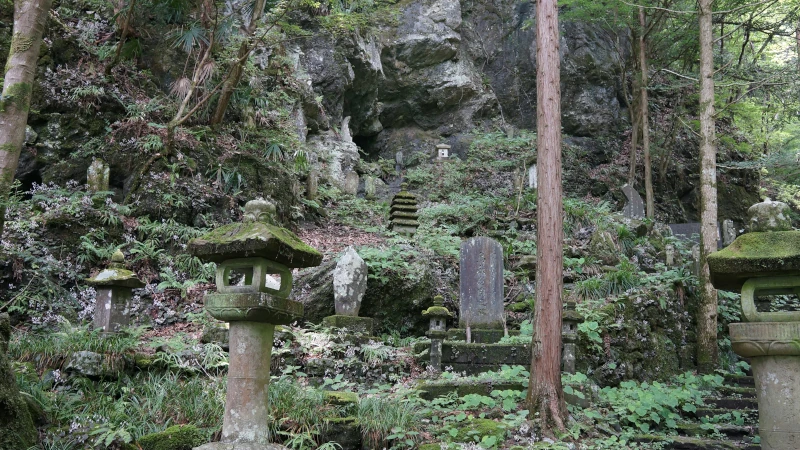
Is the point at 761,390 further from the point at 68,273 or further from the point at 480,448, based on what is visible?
the point at 68,273

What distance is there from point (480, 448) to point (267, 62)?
42.8 feet

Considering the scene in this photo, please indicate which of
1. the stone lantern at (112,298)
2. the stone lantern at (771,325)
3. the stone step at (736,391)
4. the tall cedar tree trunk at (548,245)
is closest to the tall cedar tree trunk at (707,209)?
the stone step at (736,391)

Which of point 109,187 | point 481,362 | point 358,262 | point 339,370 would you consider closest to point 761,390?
point 481,362

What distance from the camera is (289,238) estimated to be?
4.50 meters

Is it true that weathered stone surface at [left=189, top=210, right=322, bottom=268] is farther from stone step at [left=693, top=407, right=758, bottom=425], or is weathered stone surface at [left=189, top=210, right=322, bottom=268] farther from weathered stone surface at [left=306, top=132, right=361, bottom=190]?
weathered stone surface at [left=306, top=132, right=361, bottom=190]

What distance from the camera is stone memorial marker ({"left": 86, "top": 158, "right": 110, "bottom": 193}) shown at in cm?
977

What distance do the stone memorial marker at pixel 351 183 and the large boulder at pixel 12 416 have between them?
47.2 feet

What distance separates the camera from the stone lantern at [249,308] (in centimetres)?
419

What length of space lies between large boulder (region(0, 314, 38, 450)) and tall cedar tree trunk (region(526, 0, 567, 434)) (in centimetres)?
444

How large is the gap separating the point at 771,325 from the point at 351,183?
1516 centimetres

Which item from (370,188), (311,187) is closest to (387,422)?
(311,187)

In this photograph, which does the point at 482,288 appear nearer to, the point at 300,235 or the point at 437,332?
the point at 437,332

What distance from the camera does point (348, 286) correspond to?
8.26m

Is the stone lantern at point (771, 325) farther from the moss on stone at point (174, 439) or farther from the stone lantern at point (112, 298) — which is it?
the stone lantern at point (112, 298)
